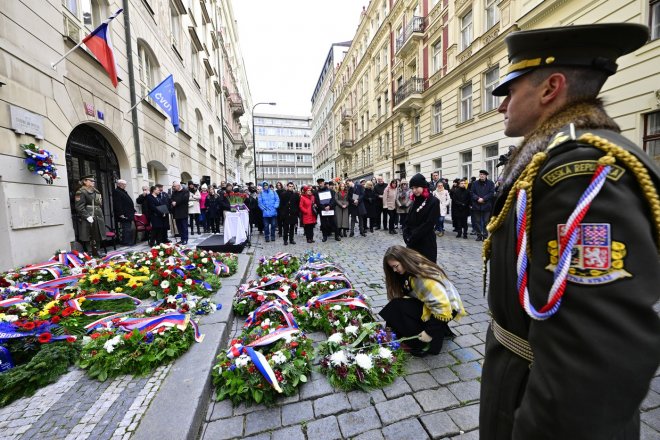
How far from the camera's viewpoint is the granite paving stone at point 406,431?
2176mm

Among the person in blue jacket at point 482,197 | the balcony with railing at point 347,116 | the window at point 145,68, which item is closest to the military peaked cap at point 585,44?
→ the person in blue jacket at point 482,197

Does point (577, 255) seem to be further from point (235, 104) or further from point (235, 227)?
point (235, 104)

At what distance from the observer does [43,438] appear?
2076 millimetres

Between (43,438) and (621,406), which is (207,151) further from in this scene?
(621,406)

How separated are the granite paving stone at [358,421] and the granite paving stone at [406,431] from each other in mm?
98

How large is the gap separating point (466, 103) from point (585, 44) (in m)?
17.5

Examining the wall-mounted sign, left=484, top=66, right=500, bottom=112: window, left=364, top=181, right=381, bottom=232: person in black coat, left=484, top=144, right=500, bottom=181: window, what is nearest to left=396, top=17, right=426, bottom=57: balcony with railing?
left=484, top=66, right=500, bottom=112: window

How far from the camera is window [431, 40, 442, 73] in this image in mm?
18703

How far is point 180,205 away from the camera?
9805mm

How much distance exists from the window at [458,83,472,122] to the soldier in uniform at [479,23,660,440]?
54.7 ft

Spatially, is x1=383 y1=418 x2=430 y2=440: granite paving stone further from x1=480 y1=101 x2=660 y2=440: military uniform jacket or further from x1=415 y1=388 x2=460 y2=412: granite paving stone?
x1=480 y1=101 x2=660 y2=440: military uniform jacket

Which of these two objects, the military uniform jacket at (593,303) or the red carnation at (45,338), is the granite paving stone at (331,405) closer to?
the military uniform jacket at (593,303)

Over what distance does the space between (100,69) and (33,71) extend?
272 centimetres

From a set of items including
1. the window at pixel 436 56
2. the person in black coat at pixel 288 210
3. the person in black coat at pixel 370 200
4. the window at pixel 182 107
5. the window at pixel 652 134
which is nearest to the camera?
the window at pixel 652 134
